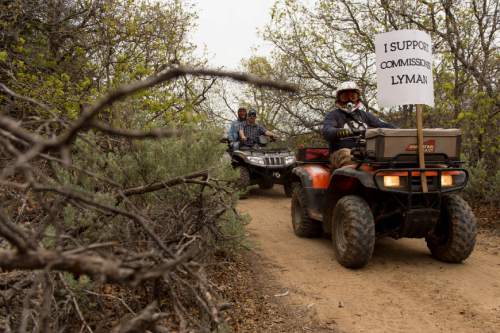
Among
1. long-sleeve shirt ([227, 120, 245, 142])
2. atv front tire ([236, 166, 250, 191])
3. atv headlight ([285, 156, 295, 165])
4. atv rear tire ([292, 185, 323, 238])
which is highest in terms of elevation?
long-sleeve shirt ([227, 120, 245, 142])

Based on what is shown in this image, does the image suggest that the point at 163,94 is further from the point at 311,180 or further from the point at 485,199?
the point at 485,199

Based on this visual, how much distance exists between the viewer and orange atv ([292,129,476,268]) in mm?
4141

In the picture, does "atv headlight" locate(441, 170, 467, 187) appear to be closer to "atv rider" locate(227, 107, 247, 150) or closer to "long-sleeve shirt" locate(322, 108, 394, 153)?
"long-sleeve shirt" locate(322, 108, 394, 153)

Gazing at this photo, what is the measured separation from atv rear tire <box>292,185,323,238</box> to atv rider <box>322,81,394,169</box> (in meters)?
0.66

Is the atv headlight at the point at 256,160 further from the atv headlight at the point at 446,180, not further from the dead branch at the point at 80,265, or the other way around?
the dead branch at the point at 80,265

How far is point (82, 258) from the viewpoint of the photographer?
0.99 m

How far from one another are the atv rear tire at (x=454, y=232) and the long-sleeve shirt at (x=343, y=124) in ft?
4.46

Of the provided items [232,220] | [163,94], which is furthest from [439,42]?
[232,220]

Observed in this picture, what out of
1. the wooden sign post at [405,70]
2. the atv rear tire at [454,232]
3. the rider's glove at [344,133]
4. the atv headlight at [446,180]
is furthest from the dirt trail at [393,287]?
the wooden sign post at [405,70]

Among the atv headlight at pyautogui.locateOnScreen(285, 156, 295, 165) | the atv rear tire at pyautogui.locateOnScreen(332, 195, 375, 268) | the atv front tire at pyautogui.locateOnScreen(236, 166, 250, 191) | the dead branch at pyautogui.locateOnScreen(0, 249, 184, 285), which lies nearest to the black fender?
the atv rear tire at pyautogui.locateOnScreen(332, 195, 375, 268)

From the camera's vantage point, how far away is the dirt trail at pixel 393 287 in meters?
3.27

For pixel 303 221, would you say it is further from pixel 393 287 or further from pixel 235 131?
pixel 235 131

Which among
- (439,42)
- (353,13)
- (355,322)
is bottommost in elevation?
(355,322)

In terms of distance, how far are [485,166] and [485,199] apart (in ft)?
1.89
